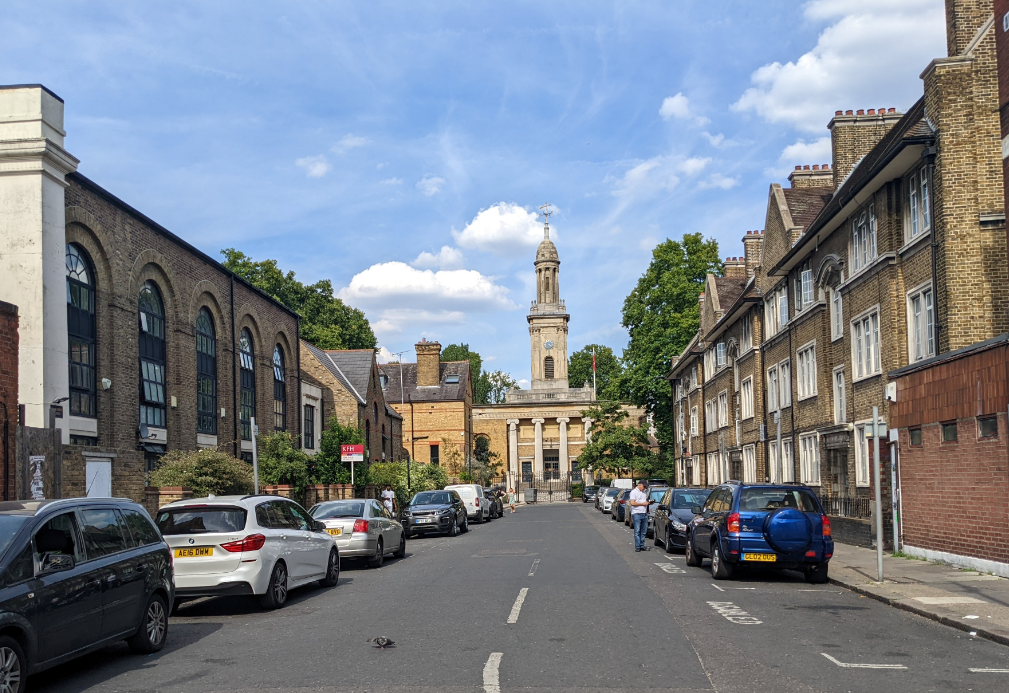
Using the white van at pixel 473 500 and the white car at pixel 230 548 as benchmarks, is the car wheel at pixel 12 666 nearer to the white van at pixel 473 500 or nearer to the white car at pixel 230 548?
the white car at pixel 230 548

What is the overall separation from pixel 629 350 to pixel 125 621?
2004 inches

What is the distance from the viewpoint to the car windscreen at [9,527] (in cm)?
769

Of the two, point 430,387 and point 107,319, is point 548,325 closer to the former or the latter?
point 430,387

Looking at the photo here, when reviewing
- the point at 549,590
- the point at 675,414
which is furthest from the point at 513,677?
the point at 675,414

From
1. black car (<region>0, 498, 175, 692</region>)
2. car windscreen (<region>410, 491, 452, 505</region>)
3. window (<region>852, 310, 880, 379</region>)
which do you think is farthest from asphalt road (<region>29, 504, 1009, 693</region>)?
car windscreen (<region>410, 491, 452, 505</region>)

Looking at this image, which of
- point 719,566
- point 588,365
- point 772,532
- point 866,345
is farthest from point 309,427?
point 588,365

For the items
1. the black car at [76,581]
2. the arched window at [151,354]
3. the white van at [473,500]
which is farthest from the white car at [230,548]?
the white van at [473,500]

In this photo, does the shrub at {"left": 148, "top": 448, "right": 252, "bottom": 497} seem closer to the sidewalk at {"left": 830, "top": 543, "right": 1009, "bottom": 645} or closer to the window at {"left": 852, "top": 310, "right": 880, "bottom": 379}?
the sidewalk at {"left": 830, "top": 543, "right": 1009, "bottom": 645}

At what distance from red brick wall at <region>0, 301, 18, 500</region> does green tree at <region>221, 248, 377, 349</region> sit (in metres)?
46.2

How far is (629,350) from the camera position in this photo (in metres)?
58.6

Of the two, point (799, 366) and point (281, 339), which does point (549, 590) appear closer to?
point (799, 366)

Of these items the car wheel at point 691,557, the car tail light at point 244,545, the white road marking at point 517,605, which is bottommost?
the car wheel at point 691,557

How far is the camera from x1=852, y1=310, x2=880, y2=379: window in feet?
75.3

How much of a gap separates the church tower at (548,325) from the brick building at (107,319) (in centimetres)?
6022
